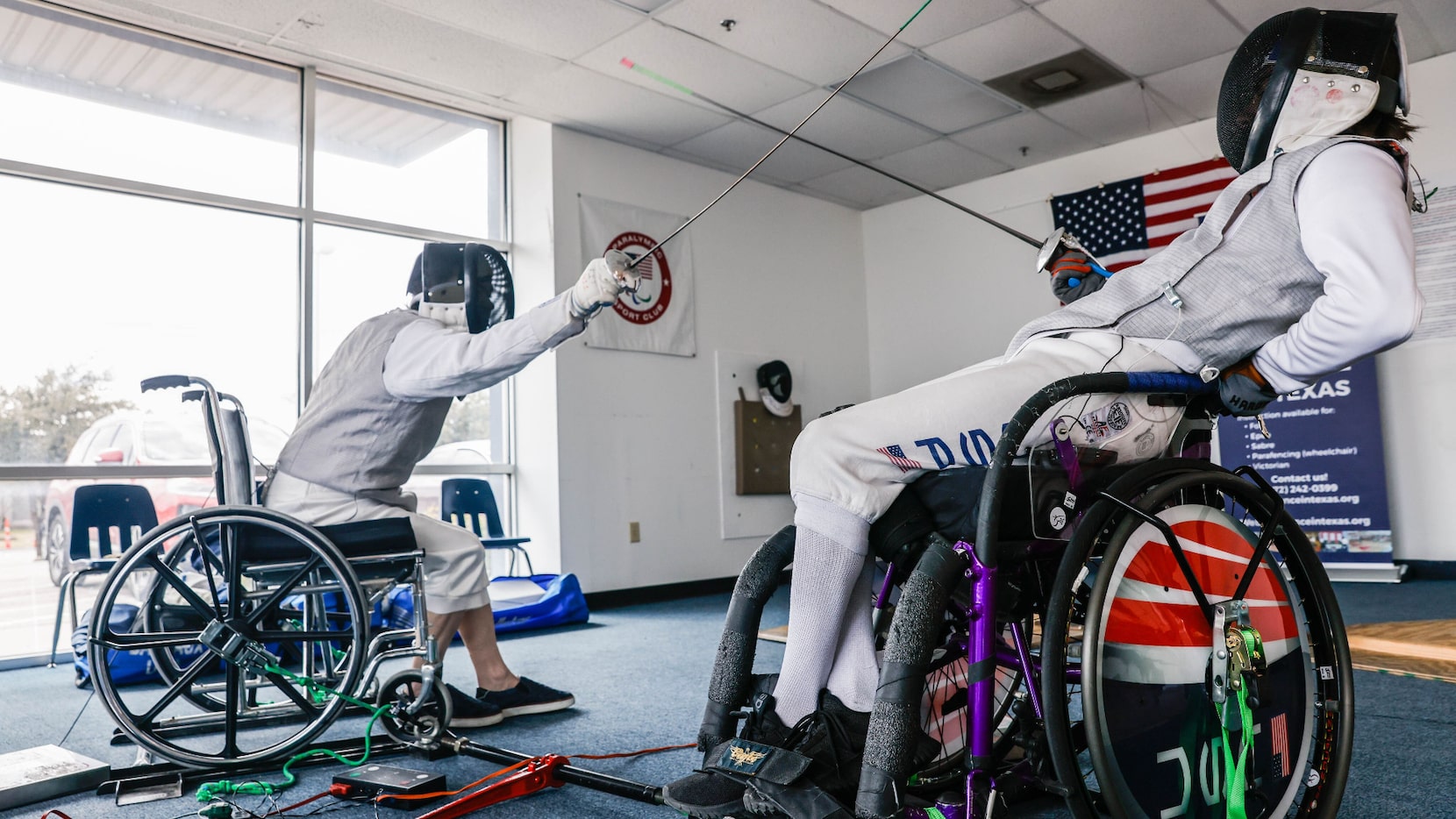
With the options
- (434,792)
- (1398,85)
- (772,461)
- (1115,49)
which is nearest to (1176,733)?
(1398,85)

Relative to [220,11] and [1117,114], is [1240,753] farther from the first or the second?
[1117,114]

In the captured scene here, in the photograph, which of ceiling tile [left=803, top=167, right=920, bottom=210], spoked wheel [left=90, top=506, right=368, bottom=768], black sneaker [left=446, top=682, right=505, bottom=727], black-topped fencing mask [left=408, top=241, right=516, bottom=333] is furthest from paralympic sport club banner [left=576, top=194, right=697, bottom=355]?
spoked wheel [left=90, top=506, right=368, bottom=768]

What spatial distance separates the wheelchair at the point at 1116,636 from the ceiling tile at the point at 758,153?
4358mm

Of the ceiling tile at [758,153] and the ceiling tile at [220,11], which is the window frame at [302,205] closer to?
the ceiling tile at [220,11]

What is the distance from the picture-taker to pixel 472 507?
4.73m

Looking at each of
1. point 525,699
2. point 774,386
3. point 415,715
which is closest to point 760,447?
point 774,386

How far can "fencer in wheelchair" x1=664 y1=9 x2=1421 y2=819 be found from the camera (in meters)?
1.20

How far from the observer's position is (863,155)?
5938 mm

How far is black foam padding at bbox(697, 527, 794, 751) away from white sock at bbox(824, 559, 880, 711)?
136 mm

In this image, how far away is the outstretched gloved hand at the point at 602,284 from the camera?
192 cm

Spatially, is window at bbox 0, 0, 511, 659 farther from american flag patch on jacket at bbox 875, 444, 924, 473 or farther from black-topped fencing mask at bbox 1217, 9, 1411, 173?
black-topped fencing mask at bbox 1217, 9, 1411, 173

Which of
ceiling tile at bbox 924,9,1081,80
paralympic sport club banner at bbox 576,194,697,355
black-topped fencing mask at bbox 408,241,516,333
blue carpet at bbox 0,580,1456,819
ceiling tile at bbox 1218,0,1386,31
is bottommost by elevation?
blue carpet at bbox 0,580,1456,819

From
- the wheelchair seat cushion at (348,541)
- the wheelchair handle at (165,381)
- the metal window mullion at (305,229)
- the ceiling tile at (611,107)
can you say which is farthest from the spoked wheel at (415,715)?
the ceiling tile at (611,107)

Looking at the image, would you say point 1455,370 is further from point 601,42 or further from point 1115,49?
point 601,42
